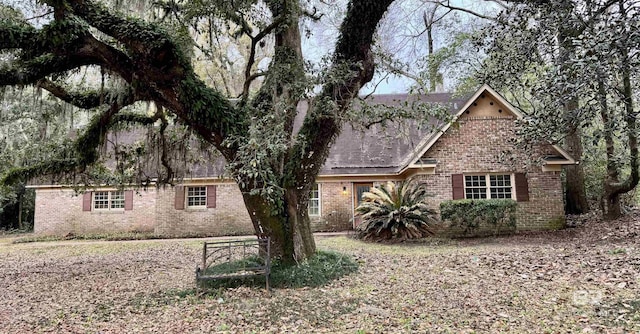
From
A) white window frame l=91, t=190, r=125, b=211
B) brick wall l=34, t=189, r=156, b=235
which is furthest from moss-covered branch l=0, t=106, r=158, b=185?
white window frame l=91, t=190, r=125, b=211

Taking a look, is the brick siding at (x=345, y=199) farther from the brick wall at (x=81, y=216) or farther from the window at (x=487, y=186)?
the window at (x=487, y=186)

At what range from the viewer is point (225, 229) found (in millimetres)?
15281

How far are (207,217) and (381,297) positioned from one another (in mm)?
11237

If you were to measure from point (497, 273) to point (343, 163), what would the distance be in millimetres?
9275

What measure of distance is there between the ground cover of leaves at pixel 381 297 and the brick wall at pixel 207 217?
6.14 m

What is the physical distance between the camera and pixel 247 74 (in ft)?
23.1

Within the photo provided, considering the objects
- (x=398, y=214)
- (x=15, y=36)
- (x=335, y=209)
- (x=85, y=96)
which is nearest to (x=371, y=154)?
(x=335, y=209)

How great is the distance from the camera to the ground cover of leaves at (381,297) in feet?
14.3

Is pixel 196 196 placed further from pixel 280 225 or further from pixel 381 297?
pixel 381 297

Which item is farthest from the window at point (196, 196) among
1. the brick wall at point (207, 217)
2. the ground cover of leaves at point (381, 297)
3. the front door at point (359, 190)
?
the ground cover of leaves at point (381, 297)

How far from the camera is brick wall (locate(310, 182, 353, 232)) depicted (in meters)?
14.9

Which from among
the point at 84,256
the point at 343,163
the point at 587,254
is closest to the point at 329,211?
the point at 343,163

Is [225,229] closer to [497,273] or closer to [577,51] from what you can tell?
[497,273]

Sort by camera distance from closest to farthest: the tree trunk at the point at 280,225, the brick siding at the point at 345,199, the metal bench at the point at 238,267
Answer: the metal bench at the point at 238,267 < the tree trunk at the point at 280,225 < the brick siding at the point at 345,199
